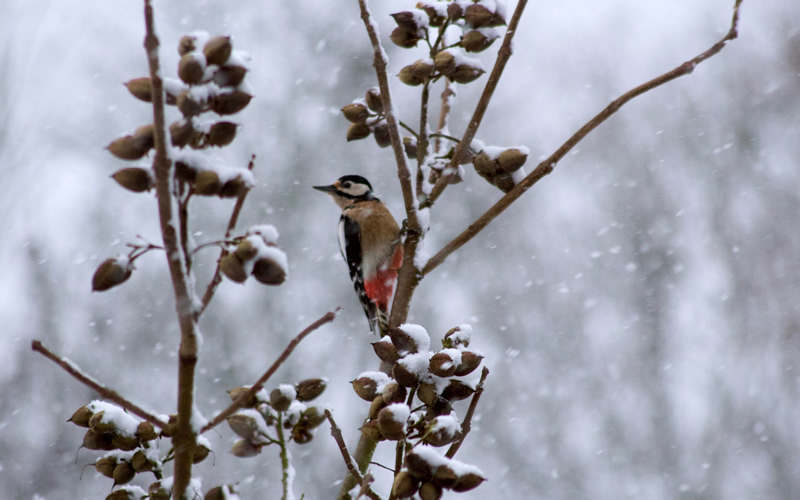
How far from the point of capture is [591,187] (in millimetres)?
7098

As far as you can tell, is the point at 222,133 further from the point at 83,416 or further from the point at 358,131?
the point at 358,131

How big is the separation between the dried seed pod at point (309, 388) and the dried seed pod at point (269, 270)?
33cm

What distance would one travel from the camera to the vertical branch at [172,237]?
46cm

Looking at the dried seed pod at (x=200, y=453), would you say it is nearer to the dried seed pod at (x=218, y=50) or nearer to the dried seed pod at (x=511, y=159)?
the dried seed pod at (x=218, y=50)

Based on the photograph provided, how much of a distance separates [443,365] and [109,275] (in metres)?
0.34

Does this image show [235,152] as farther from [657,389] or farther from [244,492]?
[657,389]

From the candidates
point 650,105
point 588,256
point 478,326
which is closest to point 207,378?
point 478,326

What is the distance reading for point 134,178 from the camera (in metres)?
0.52

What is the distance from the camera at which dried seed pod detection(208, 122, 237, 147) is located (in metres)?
0.55

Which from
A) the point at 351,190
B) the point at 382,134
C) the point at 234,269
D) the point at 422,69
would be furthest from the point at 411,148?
the point at 351,190

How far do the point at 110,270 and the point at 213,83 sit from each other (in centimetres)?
17

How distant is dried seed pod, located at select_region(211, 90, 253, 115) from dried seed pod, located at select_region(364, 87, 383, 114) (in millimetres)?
642

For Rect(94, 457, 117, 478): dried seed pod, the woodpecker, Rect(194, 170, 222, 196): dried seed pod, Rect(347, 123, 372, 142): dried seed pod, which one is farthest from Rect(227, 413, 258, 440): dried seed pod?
the woodpecker

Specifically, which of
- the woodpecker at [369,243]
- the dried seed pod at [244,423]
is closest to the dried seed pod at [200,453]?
the dried seed pod at [244,423]
